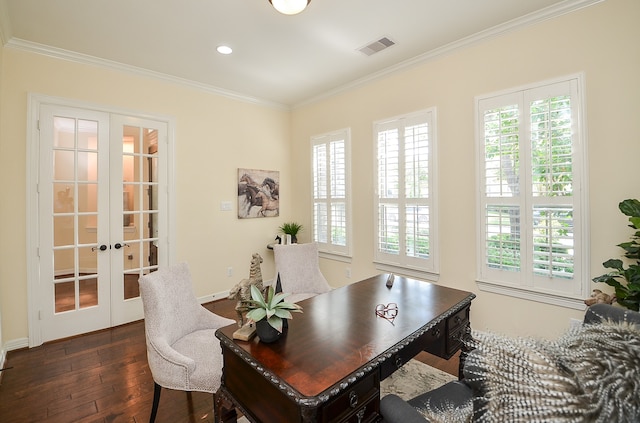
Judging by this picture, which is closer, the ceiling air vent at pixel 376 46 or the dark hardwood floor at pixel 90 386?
the dark hardwood floor at pixel 90 386

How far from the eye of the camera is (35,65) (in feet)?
9.72

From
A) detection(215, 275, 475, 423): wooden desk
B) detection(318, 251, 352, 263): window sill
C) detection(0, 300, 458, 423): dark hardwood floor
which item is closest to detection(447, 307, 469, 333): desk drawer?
detection(215, 275, 475, 423): wooden desk

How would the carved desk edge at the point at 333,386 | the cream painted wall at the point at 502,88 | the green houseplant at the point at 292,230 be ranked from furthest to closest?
the green houseplant at the point at 292,230, the cream painted wall at the point at 502,88, the carved desk edge at the point at 333,386

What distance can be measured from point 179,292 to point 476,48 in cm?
351

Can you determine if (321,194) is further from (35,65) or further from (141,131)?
(35,65)

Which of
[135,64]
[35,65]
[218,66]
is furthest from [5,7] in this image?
[218,66]

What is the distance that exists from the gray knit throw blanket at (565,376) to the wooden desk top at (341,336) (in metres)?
0.61

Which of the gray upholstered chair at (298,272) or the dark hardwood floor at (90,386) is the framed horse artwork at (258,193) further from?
the dark hardwood floor at (90,386)

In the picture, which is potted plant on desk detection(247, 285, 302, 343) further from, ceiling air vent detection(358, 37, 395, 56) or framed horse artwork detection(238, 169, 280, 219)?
framed horse artwork detection(238, 169, 280, 219)

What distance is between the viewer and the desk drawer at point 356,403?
1.12m

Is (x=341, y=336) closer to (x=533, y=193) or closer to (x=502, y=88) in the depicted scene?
(x=533, y=193)

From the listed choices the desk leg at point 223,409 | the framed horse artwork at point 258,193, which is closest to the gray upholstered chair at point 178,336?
the desk leg at point 223,409

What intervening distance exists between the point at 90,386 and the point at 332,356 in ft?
7.45

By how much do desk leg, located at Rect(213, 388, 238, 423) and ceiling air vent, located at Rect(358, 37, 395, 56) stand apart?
3.26 m
